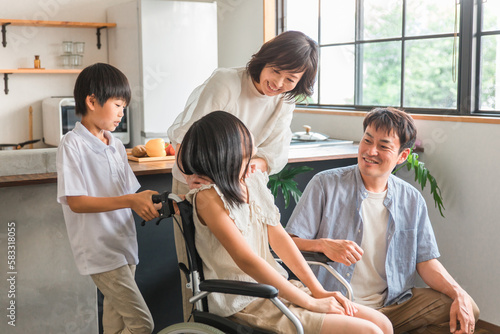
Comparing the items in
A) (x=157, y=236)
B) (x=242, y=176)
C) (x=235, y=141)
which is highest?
(x=235, y=141)

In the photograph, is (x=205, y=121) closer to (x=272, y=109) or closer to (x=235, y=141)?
(x=235, y=141)

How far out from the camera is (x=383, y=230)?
6.61ft

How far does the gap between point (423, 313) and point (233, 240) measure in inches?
30.4

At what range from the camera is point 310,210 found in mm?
1997

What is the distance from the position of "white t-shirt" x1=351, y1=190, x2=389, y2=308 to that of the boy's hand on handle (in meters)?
0.77

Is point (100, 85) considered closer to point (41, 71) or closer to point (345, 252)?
point (345, 252)

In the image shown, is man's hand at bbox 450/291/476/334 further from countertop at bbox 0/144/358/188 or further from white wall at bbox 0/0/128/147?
white wall at bbox 0/0/128/147

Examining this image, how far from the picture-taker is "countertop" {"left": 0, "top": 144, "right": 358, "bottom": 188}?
218 cm

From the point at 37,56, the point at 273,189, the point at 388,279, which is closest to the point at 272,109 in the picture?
the point at 388,279

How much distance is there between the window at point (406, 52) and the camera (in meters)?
3.02

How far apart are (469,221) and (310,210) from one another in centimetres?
138

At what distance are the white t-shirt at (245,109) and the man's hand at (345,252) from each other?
40cm

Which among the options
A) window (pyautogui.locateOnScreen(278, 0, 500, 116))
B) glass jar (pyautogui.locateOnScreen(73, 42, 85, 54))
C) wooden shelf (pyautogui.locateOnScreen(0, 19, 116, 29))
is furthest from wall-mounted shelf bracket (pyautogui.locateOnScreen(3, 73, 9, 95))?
window (pyautogui.locateOnScreen(278, 0, 500, 116))

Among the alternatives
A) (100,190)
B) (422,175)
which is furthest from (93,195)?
(422,175)
